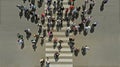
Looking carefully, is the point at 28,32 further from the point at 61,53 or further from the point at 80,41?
the point at 80,41

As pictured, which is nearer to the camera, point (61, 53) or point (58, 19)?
point (61, 53)

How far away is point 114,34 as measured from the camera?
26625 millimetres

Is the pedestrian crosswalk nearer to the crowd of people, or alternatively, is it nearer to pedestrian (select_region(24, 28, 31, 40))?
the crowd of people

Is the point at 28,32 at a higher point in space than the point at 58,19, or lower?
lower

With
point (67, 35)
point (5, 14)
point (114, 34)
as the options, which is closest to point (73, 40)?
point (67, 35)

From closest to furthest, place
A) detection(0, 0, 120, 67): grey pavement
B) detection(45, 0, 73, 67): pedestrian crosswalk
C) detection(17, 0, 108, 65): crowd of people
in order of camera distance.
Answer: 1. detection(45, 0, 73, 67): pedestrian crosswalk
2. detection(0, 0, 120, 67): grey pavement
3. detection(17, 0, 108, 65): crowd of people

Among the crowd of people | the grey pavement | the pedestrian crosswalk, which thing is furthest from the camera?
the crowd of people

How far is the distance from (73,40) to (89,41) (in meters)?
0.88

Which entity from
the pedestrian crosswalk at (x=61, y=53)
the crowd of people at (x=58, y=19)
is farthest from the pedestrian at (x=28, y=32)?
the pedestrian crosswalk at (x=61, y=53)

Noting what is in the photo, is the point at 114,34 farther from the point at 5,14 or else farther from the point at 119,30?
the point at 5,14

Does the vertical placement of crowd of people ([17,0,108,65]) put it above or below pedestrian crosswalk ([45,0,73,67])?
above

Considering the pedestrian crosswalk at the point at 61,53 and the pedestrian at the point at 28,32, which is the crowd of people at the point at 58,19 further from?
the pedestrian crosswalk at the point at 61,53

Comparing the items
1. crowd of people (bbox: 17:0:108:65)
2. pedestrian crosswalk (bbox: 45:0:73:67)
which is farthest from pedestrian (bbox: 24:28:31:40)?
pedestrian crosswalk (bbox: 45:0:73:67)

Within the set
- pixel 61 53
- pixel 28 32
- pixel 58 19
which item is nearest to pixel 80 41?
pixel 61 53
